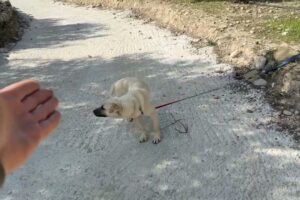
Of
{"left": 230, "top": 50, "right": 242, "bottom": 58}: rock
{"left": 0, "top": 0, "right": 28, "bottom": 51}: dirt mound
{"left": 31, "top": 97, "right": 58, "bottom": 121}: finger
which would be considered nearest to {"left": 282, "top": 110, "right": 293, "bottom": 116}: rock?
{"left": 230, "top": 50, "right": 242, "bottom": 58}: rock

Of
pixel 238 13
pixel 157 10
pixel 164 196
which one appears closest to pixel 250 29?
pixel 238 13

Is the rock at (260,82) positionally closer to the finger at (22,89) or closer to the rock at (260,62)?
the rock at (260,62)

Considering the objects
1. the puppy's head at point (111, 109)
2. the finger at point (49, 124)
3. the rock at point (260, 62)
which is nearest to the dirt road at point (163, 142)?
the rock at point (260, 62)

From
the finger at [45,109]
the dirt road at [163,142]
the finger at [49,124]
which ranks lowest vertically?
the dirt road at [163,142]

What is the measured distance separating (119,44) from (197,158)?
3.88 meters

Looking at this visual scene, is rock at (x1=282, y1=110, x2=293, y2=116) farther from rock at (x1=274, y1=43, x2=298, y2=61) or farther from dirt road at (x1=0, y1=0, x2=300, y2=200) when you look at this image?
rock at (x1=274, y1=43, x2=298, y2=61)

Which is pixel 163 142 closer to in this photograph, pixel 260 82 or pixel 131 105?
pixel 131 105

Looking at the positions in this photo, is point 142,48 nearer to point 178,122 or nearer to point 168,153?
point 178,122

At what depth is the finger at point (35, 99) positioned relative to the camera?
62.1 inches

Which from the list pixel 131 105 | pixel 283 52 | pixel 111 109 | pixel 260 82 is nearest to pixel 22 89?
pixel 111 109

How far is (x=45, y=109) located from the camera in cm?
161

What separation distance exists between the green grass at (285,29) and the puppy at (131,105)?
268cm

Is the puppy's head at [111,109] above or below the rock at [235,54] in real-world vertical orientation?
above

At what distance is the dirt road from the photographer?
4.21 metres
